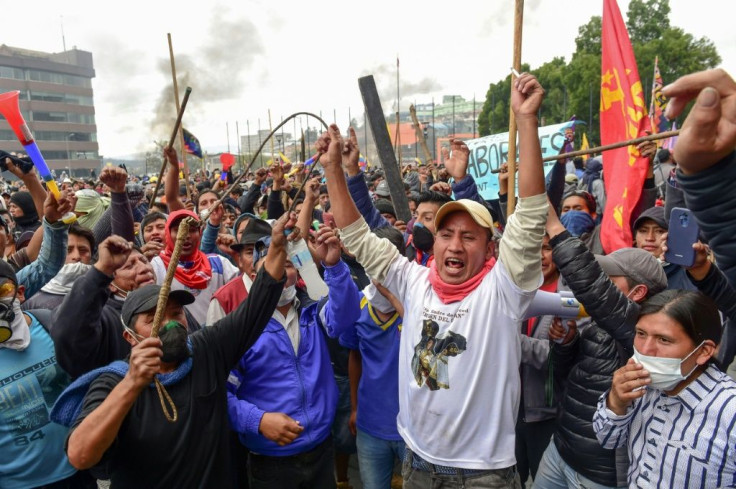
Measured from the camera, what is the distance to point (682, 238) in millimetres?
2188

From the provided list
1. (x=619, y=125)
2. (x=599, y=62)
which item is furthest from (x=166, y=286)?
(x=599, y=62)

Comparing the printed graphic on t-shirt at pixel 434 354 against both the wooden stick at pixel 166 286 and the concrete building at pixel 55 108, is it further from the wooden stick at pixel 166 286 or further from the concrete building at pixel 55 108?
the concrete building at pixel 55 108

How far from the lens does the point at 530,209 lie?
6.14 ft

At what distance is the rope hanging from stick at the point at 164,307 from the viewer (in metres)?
1.90

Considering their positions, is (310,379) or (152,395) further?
(310,379)

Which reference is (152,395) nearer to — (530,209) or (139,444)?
(139,444)

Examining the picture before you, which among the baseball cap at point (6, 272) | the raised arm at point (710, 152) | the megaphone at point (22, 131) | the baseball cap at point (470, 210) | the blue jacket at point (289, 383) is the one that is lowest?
the blue jacket at point (289, 383)

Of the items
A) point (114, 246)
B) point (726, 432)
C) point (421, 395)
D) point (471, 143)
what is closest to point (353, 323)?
point (421, 395)

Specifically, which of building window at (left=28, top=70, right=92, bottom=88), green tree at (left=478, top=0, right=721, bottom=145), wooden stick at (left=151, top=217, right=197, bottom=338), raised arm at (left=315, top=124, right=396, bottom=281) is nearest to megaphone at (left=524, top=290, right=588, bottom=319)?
raised arm at (left=315, top=124, right=396, bottom=281)

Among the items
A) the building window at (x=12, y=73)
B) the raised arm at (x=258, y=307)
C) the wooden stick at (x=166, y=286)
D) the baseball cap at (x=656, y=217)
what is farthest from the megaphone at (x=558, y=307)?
the building window at (x=12, y=73)

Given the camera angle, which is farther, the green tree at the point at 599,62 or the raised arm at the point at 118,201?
the green tree at the point at 599,62

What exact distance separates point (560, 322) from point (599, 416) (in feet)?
1.60

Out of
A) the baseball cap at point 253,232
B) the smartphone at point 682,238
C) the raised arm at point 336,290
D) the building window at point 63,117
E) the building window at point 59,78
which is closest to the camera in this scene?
the smartphone at point 682,238

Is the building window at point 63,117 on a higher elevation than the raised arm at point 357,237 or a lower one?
higher
